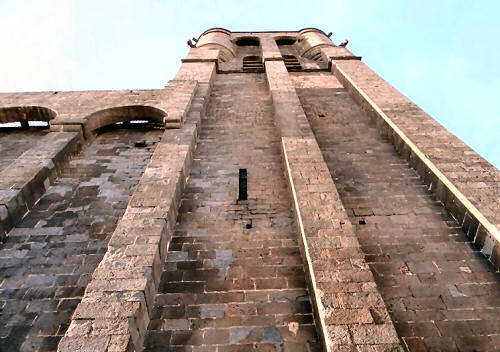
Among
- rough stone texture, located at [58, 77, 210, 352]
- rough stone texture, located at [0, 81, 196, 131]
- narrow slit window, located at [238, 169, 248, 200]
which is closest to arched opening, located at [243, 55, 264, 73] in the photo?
rough stone texture, located at [0, 81, 196, 131]

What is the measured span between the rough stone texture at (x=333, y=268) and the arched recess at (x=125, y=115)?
15.0 ft

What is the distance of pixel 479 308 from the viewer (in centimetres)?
450

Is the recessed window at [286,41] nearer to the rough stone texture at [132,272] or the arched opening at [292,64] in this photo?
the arched opening at [292,64]

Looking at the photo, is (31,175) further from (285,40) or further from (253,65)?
(285,40)

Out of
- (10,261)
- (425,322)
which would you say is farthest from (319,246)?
(10,261)

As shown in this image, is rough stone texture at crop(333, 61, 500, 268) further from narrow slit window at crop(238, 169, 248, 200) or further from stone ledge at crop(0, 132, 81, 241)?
stone ledge at crop(0, 132, 81, 241)

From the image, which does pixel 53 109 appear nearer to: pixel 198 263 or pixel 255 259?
pixel 198 263

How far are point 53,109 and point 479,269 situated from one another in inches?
432

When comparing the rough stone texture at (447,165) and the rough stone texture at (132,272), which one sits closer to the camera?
the rough stone texture at (132,272)

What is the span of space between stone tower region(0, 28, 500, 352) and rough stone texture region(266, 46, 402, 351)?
23 mm

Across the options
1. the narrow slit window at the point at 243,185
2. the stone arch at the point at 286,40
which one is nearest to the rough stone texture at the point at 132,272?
the narrow slit window at the point at 243,185

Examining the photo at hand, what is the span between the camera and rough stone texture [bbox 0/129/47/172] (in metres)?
8.51

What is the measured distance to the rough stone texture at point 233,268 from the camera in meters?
4.21

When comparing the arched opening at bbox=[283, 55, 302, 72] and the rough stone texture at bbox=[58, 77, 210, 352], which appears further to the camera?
the arched opening at bbox=[283, 55, 302, 72]
